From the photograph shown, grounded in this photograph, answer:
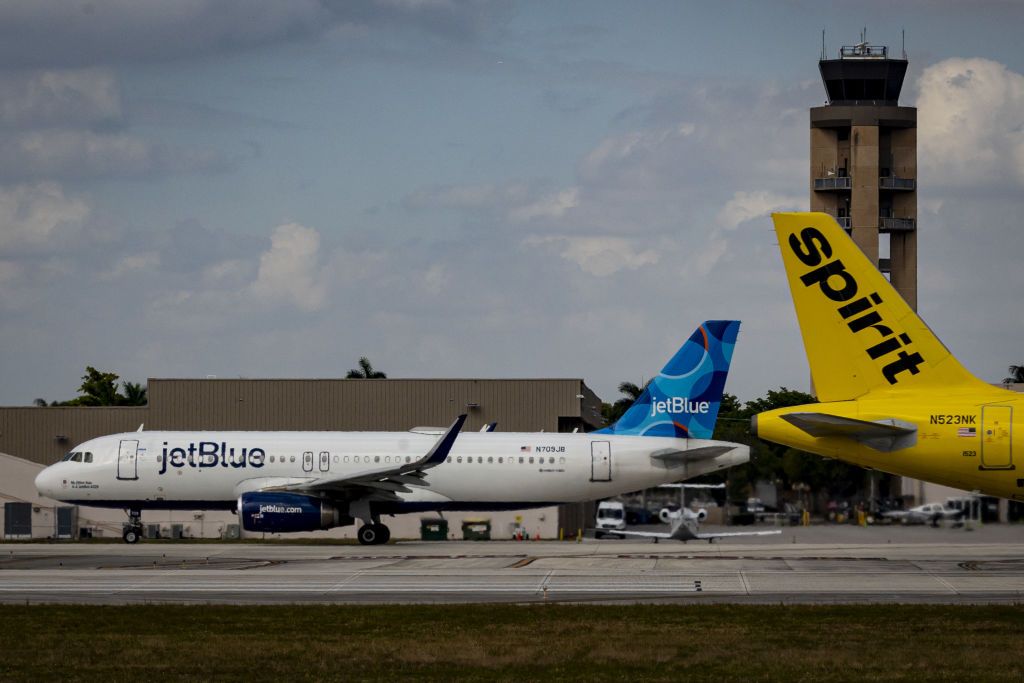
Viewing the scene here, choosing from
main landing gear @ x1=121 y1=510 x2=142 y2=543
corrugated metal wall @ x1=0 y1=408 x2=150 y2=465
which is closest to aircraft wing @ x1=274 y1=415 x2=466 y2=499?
main landing gear @ x1=121 y1=510 x2=142 y2=543

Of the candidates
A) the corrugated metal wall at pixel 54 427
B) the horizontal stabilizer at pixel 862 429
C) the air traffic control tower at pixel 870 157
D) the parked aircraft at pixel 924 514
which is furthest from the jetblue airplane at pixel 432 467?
the air traffic control tower at pixel 870 157

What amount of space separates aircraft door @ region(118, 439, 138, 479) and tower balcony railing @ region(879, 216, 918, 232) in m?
83.1

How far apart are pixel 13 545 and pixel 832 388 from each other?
34.6m

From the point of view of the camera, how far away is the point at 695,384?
4612 centimetres

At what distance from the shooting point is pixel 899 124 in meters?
114

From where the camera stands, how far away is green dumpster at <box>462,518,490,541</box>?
58.6 m

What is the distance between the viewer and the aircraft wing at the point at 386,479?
41.9 meters

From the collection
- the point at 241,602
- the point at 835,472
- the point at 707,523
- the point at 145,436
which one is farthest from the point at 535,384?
the point at 241,602

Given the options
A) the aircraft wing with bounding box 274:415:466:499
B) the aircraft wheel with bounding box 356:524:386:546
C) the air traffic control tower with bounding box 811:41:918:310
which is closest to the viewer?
the aircraft wing with bounding box 274:415:466:499

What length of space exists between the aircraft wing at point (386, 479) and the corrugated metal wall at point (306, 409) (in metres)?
20.2

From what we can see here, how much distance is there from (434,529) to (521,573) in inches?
1028

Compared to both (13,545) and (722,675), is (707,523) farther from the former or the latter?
(722,675)

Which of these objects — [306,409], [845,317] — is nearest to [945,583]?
[845,317]

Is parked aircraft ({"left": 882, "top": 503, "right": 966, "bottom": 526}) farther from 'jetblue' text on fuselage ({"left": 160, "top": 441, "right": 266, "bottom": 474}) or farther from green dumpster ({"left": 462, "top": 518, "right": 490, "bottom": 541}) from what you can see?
'jetblue' text on fuselage ({"left": 160, "top": 441, "right": 266, "bottom": 474})
